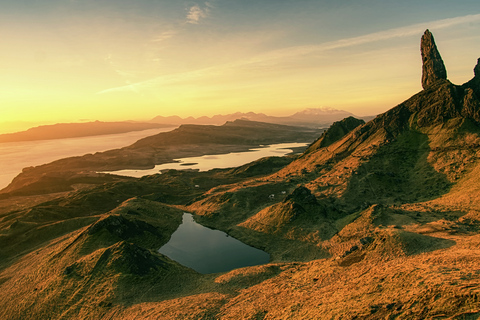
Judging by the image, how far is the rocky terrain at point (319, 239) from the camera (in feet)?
70.7

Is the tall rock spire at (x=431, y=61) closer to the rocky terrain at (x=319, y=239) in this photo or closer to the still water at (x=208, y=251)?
the rocky terrain at (x=319, y=239)

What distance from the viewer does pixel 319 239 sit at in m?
42.2

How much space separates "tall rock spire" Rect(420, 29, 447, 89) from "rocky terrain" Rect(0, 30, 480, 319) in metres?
0.29

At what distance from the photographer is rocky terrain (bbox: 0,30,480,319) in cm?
2156

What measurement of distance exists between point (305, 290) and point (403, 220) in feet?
79.2

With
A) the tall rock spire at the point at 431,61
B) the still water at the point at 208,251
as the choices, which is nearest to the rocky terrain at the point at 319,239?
the tall rock spire at the point at 431,61

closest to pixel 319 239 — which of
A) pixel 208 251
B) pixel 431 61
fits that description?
pixel 208 251

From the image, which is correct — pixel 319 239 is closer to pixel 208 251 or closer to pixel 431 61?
pixel 208 251

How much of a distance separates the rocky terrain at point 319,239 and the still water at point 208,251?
86.2 inches

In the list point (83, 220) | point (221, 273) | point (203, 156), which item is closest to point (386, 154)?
point (221, 273)

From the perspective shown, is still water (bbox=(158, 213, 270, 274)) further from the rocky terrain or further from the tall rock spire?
the tall rock spire

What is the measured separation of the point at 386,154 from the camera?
65.2 m

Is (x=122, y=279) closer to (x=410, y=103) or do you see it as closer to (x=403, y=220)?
(x=403, y=220)

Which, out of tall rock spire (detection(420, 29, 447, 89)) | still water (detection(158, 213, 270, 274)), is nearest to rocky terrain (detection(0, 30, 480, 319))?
tall rock spire (detection(420, 29, 447, 89))
